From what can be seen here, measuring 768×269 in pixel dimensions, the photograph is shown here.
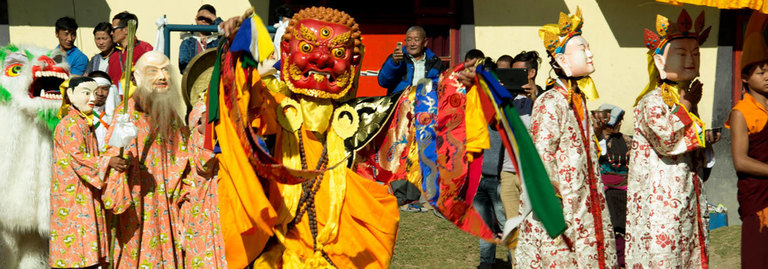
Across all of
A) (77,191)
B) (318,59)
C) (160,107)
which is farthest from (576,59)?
(77,191)

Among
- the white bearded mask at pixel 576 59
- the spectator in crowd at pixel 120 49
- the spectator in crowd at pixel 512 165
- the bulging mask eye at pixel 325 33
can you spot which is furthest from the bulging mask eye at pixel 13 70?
the white bearded mask at pixel 576 59

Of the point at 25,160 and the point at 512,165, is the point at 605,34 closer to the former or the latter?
the point at 512,165

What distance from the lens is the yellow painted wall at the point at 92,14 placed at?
11.2 m

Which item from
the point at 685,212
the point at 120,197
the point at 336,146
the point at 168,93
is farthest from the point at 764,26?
the point at 120,197

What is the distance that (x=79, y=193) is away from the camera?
7.36 m

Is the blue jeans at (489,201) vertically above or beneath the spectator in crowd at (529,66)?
beneath

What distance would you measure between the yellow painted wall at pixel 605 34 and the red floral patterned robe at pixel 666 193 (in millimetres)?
4438

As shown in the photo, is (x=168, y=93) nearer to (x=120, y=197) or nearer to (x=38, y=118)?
(x=120, y=197)

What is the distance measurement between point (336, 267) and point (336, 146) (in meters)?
0.65

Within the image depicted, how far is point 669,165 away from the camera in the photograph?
691 cm

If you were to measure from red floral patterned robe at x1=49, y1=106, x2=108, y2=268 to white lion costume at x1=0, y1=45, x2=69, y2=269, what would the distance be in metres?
0.35

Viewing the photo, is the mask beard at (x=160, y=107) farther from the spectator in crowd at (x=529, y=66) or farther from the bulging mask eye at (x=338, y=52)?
the spectator in crowd at (x=529, y=66)

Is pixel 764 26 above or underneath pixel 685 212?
above

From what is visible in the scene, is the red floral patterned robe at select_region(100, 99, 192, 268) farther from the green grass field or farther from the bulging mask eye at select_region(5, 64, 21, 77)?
the green grass field
